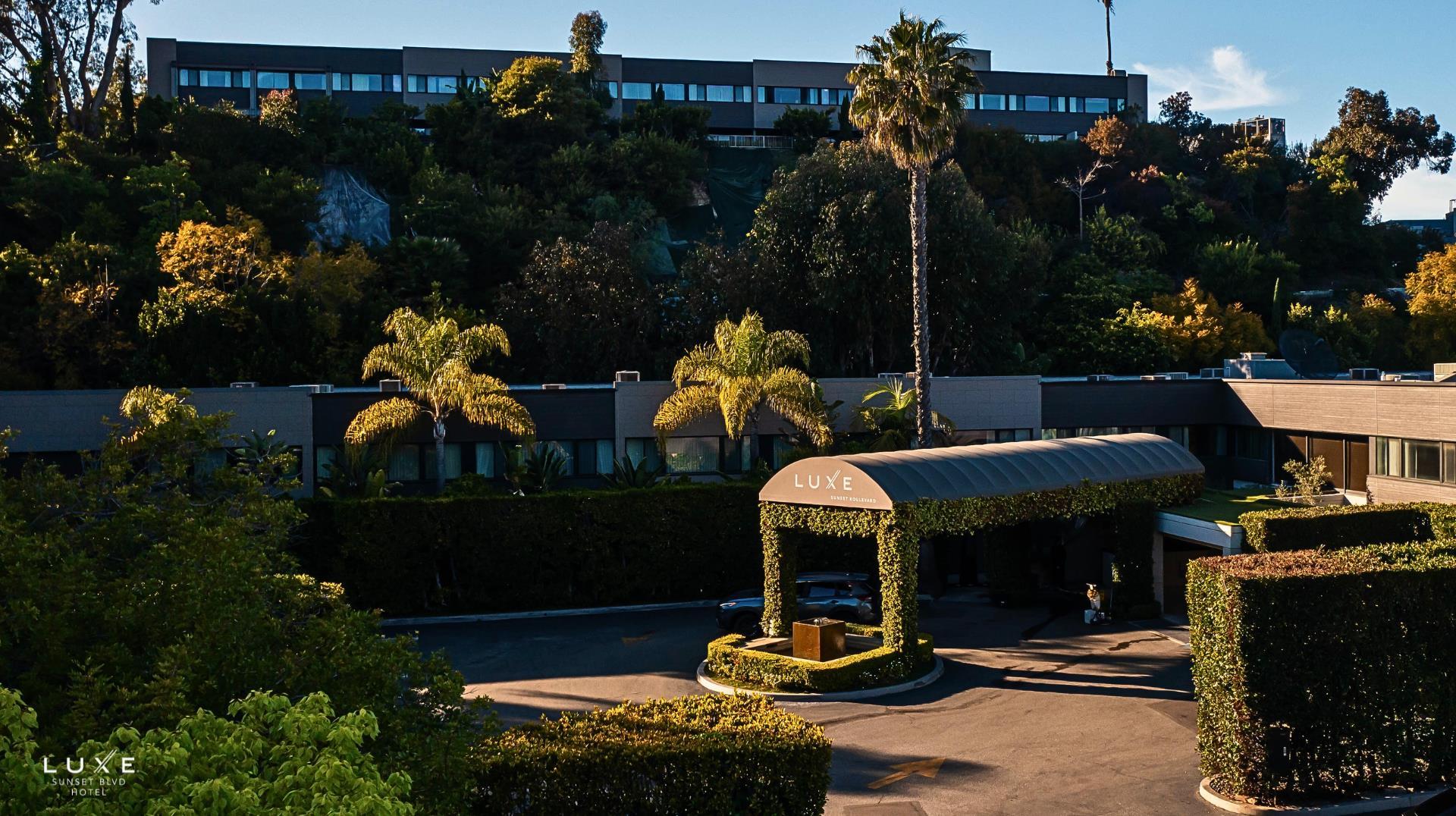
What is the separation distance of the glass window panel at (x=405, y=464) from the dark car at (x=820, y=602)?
1381 centimetres

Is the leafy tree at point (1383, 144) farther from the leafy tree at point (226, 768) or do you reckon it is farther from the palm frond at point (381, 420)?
the leafy tree at point (226, 768)

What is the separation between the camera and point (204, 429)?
17.2m

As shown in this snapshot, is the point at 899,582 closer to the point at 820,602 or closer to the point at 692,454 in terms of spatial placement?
the point at 820,602

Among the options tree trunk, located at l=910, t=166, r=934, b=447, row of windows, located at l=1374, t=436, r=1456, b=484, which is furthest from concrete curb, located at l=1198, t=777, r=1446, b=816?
tree trunk, located at l=910, t=166, r=934, b=447

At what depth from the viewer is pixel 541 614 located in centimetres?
3759

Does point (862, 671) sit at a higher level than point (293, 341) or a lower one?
lower

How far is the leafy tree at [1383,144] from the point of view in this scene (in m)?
93.0

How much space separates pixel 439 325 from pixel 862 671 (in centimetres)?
1964

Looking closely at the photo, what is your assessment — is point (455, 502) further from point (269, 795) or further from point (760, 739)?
point (269, 795)

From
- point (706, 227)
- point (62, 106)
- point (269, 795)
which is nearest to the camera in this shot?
point (269, 795)

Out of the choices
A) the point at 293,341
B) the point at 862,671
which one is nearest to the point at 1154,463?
the point at 862,671

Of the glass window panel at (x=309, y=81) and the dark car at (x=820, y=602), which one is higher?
the glass window panel at (x=309, y=81)

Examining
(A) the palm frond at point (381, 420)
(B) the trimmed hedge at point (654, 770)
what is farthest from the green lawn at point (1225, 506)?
(A) the palm frond at point (381, 420)

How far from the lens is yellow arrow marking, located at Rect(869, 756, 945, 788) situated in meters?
20.4
